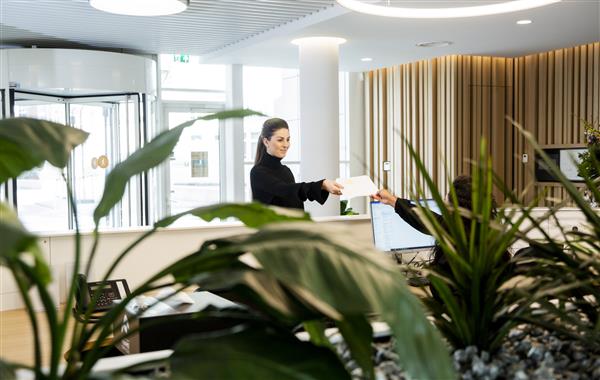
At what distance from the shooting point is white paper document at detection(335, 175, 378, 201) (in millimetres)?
3758

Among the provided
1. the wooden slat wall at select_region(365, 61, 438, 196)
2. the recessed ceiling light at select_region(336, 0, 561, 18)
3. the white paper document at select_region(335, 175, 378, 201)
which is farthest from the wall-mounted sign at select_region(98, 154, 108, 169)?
the white paper document at select_region(335, 175, 378, 201)

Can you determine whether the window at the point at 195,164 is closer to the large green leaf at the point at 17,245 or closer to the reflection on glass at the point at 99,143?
the reflection on glass at the point at 99,143

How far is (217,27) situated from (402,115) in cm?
361

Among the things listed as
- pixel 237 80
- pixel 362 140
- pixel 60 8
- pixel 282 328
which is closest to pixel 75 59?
pixel 60 8

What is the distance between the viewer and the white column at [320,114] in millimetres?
8055

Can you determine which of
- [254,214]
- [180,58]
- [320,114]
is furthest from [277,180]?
[180,58]

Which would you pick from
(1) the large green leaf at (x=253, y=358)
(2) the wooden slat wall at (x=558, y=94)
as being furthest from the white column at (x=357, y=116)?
(1) the large green leaf at (x=253, y=358)

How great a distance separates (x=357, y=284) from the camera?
0.78 m

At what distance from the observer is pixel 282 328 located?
0.98 meters

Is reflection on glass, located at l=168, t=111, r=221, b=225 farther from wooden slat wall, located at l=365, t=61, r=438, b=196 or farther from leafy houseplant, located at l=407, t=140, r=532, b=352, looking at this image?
leafy houseplant, located at l=407, t=140, r=532, b=352

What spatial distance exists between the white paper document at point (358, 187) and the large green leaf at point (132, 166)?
268cm

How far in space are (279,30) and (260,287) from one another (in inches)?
279

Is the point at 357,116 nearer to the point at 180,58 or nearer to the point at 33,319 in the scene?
the point at 180,58

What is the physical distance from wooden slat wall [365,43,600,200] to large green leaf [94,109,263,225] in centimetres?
808
